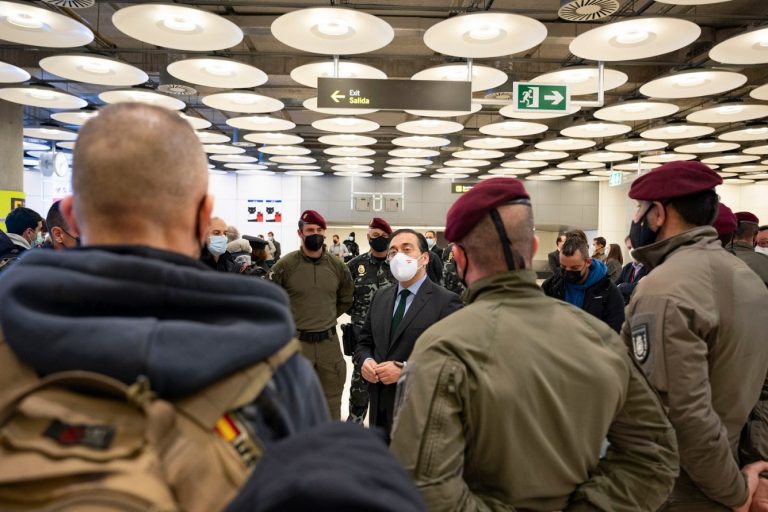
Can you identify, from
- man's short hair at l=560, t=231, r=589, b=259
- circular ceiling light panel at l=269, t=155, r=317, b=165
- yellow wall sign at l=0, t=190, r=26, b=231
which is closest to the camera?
man's short hair at l=560, t=231, r=589, b=259

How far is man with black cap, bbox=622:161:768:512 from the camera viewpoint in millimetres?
1637

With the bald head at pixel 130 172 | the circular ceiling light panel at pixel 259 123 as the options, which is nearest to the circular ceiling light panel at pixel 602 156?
the circular ceiling light panel at pixel 259 123

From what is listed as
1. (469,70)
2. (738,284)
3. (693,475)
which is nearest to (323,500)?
(693,475)

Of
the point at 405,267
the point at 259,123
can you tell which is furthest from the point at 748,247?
the point at 259,123

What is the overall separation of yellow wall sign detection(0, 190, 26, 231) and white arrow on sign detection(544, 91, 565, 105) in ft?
31.8

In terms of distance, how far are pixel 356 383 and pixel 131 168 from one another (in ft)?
12.6

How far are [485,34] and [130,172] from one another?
568 centimetres

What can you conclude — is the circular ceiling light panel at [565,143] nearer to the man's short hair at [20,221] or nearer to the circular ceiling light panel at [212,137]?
the circular ceiling light panel at [212,137]

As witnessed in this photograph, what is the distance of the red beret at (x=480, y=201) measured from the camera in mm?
1469

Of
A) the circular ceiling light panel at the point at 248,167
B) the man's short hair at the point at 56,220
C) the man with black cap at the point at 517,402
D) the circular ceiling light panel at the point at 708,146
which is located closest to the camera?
the man with black cap at the point at 517,402

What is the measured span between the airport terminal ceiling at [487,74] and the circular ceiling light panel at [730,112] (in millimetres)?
22

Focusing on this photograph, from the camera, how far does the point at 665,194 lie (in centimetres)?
189

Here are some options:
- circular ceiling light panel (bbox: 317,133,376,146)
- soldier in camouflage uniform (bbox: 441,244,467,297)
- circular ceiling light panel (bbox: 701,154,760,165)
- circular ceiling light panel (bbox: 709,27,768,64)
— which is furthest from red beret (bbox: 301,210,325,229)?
circular ceiling light panel (bbox: 701,154,760,165)

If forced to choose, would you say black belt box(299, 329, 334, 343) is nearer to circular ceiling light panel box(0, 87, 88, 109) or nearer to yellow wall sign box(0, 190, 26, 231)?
circular ceiling light panel box(0, 87, 88, 109)
